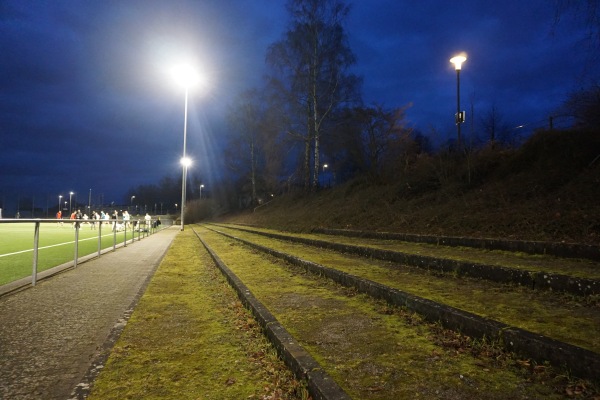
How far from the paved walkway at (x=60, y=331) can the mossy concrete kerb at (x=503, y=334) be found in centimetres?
277

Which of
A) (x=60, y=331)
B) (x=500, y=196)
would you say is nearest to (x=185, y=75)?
(x=500, y=196)

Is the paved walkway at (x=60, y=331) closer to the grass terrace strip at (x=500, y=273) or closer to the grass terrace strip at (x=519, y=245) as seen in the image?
the grass terrace strip at (x=500, y=273)

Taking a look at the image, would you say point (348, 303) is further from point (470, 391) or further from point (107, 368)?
point (107, 368)

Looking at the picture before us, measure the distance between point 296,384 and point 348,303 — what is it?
1805 millimetres

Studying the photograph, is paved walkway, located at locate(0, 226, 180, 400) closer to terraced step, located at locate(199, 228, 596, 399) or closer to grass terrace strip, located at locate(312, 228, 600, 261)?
terraced step, located at locate(199, 228, 596, 399)

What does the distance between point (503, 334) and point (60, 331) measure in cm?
400

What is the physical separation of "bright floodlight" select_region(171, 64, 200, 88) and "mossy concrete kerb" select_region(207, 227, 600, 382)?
20098mm

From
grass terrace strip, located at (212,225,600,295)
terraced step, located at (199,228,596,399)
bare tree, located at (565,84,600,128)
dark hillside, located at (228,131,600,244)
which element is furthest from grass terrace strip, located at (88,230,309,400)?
bare tree, located at (565,84,600,128)

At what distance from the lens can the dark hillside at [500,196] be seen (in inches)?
246

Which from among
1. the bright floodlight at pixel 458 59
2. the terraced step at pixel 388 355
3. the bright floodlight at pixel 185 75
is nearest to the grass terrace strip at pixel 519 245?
the terraced step at pixel 388 355

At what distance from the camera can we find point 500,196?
27.1 feet

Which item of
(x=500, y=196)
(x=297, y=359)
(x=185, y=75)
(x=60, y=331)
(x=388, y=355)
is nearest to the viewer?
(x=297, y=359)

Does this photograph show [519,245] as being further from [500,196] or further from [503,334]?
[503,334]

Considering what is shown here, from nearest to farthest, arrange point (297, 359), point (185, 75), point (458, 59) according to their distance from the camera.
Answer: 1. point (297, 359)
2. point (458, 59)
3. point (185, 75)
